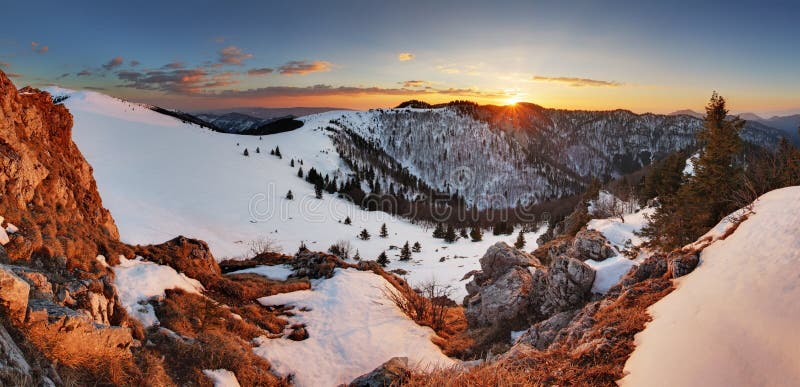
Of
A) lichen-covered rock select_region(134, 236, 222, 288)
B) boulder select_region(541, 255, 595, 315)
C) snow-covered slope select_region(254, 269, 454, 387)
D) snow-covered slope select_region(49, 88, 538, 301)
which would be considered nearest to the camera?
snow-covered slope select_region(254, 269, 454, 387)

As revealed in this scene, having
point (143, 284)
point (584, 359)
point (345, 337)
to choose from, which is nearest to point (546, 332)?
point (584, 359)

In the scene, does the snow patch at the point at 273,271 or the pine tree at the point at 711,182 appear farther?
the pine tree at the point at 711,182

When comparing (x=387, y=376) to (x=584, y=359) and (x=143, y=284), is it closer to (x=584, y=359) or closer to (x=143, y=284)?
(x=584, y=359)

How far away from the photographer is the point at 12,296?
4.57 metres

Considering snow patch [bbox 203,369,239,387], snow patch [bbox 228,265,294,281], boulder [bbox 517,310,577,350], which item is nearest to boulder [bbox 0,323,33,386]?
snow patch [bbox 203,369,239,387]

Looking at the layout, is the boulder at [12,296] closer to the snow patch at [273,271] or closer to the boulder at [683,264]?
the snow patch at [273,271]

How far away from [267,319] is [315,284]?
4.61m

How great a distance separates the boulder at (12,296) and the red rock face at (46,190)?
10.3ft

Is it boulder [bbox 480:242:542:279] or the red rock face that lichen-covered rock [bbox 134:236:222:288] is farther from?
boulder [bbox 480:242:542:279]

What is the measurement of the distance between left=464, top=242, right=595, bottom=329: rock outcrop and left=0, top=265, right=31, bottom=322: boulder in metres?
15.0

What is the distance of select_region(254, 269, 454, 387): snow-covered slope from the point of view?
417 inches

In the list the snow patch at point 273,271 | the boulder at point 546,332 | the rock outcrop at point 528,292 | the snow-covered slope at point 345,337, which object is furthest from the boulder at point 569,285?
the snow patch at point 273,271

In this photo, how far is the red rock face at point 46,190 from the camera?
25.1 feet

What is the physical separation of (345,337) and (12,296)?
9390mm
